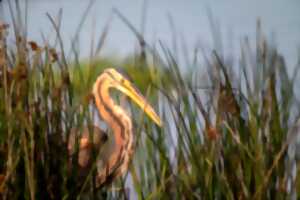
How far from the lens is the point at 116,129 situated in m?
2.15

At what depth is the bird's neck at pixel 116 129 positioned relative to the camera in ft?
6.18

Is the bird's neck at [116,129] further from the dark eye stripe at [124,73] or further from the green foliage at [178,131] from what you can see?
the green foliage at [178,131]

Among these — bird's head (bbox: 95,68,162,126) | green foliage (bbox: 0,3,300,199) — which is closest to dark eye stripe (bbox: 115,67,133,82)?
bird's head (bbox: 95,68,162,126)

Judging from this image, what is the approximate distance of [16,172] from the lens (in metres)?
1.28

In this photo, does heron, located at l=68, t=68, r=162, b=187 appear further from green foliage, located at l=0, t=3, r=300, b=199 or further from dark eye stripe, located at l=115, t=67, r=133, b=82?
green foliage, located at l=0, t=3, r=300, b=199

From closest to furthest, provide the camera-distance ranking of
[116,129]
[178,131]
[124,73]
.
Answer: [178,131] → [116,129] → [124,73]

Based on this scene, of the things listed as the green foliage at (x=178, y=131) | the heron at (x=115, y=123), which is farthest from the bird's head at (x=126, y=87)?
the green foliage at (x=178, y=131)

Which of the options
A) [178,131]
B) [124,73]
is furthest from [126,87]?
[178,131]

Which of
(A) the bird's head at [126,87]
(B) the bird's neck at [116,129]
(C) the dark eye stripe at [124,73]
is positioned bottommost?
(B) the bird's neck at [116,129]

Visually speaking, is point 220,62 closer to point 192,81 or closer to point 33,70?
point 192,81

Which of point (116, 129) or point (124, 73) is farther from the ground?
point (124, 73)

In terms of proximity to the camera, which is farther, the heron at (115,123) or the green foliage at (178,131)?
the heron at (115,123)

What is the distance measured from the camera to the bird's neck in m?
1.88

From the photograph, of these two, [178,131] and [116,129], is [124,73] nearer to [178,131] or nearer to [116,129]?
[116,129]
